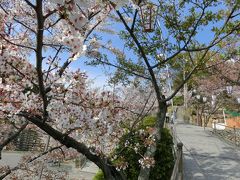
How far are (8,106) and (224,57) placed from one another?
6930 millimetres

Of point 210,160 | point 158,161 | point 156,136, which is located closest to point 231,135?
point 210,160

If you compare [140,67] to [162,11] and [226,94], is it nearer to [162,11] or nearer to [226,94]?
[162,11]

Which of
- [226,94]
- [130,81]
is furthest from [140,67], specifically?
[226,94]

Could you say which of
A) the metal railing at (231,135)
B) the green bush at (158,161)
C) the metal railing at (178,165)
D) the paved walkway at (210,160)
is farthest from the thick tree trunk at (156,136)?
the metal railing at (231,135)

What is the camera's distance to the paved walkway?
11.3m

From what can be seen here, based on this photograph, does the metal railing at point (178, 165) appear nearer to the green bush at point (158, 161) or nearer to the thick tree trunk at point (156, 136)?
the thick tree trunk at point (156, 136)

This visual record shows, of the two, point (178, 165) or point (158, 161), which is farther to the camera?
point (158, 161)

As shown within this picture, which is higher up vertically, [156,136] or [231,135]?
[231,135]

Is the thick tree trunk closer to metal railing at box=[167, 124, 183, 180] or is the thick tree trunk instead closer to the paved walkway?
metal railing at box=[167, 124, 183, 180]

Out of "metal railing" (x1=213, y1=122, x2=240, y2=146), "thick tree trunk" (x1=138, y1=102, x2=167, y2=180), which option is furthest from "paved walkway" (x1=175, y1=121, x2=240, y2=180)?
"thick tree trunk" (x1=138, y1=102, x2=167, y2=180)

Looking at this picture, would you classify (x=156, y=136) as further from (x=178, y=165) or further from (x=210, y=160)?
(x=210, y=160)

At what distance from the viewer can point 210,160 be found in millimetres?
13828

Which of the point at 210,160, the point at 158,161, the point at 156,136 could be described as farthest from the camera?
the point at 210,160

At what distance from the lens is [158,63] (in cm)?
749
